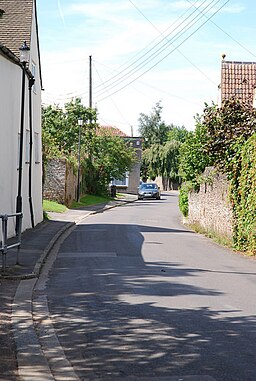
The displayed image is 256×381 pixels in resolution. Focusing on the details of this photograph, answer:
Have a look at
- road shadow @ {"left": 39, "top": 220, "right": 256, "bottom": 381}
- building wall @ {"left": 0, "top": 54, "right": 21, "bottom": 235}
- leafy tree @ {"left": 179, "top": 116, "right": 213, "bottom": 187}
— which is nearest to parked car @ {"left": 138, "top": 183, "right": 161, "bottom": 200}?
leafy tree @ {"left": 179, "top": 116, "right": 213, "bottom": 187}

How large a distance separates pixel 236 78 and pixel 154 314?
32982 mm

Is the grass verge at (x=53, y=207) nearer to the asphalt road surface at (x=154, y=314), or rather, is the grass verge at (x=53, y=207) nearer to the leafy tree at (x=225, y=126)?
the leafy tree at (x=225, y=126)

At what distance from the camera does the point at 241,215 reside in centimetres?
1945

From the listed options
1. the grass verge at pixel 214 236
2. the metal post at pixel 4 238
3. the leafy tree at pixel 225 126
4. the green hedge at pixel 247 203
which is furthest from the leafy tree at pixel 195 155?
the metal post at pixel 4 238

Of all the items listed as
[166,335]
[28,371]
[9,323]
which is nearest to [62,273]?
[9,323]

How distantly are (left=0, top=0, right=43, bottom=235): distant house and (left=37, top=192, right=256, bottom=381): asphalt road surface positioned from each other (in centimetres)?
311

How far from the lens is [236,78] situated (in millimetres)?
40438

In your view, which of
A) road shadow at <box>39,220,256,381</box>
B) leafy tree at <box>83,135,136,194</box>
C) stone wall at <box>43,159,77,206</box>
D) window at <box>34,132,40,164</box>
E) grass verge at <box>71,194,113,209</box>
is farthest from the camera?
leafy tree at <box>83,135,136,194</box>

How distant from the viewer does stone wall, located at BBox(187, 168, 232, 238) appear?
21997 mm

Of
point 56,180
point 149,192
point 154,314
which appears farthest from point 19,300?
point 149,192

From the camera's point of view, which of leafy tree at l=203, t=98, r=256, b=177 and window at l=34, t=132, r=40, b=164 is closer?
leafy tree at l=203, t=98, r=256, b=177

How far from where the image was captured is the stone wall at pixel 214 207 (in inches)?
866

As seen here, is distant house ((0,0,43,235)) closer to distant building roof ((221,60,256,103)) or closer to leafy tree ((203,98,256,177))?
leafy tree ((203,98,256,177))

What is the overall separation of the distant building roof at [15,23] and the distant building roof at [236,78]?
17.2 meters
